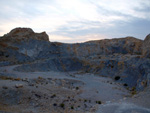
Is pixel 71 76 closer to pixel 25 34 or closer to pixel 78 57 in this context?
pixel 78 57

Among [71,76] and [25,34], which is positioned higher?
[25,34]

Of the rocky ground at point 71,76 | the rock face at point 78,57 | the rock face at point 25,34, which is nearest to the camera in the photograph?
the rocky ground at point 71,76

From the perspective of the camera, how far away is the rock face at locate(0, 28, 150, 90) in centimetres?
2567

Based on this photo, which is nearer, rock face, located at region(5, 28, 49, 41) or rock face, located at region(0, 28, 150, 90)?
rock face, located at region(0, 28, 150, 90)

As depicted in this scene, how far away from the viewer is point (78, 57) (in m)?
37.1

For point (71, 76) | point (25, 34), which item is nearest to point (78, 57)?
point (71, 76)

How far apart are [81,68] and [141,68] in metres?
14.7

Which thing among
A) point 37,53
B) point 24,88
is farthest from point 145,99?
point 37,53

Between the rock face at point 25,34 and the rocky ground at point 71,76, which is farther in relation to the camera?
the rock face at point 25,34

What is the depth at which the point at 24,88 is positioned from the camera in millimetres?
12359

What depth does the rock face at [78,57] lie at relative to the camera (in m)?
25.7

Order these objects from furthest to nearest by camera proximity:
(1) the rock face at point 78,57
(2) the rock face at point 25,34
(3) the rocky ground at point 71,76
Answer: (2) the rock face at point 25,34 → (1) the rock face at point 78,57 → (3) the rocky ground at point 71,76

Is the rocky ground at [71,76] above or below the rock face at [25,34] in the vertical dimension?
below

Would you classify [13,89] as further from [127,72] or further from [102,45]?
[102,45]
